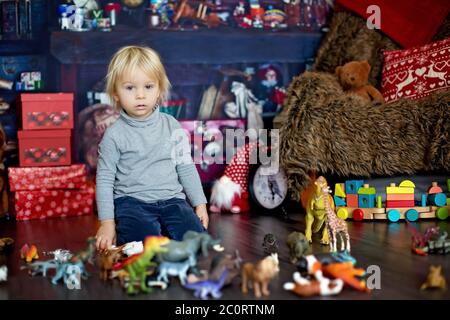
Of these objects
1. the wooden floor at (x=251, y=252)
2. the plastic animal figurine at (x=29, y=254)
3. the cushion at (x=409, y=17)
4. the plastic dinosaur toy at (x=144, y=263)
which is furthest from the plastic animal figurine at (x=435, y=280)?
the cushion at (x=409, y=17)

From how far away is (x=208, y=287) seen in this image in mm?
1520

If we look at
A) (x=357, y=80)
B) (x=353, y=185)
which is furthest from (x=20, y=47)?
(x=353, y=185)

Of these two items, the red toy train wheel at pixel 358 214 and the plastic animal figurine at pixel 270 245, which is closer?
the plastic animal figurine at pixel 270 245

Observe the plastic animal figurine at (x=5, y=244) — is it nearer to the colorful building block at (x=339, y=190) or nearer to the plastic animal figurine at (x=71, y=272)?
the plastic animal figurine at (x=71, y=272)

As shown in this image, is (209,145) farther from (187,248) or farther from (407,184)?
(187,248)

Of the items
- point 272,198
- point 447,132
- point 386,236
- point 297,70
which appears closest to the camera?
point 386,236

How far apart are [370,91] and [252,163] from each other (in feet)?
1.89

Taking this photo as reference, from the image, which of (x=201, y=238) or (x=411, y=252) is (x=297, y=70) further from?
(x=201, y=238)

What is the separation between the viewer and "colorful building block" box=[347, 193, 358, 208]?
2.55 m

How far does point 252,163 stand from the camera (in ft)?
9.27

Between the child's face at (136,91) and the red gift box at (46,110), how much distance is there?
34.5 inches

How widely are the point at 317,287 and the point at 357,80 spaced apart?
153cm

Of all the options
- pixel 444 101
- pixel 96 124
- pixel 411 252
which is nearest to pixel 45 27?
pixel 96 124

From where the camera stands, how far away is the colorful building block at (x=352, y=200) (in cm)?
255
